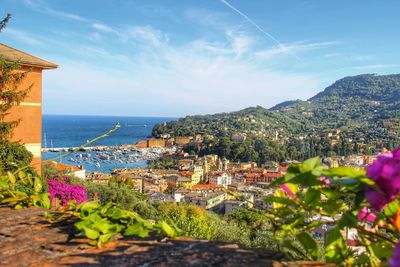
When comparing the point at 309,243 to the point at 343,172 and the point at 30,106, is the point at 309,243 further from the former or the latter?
the point at 30,106

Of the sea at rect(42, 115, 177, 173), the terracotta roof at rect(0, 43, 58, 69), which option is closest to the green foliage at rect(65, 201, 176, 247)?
the sea at rect(42, 115, 177, 173)

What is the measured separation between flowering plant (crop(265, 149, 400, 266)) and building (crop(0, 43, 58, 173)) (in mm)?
9628

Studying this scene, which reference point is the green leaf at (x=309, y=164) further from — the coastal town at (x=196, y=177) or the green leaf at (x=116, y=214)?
the coastal town at (x=196, y=177)

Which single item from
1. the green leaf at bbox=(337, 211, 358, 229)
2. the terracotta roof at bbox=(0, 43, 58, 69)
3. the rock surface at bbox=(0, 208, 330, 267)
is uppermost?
the terracotta roof at bbox=(0, 43, 58, 69)

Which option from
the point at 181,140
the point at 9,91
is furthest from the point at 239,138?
the point at 9,91

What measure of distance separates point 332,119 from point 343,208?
123107 millimetres

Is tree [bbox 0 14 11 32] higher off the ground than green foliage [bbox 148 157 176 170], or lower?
higher

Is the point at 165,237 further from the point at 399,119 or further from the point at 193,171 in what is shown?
the point at 399,119

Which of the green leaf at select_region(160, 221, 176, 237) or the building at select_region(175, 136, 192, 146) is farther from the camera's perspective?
the building at select_region(175, 136, 192, 146)

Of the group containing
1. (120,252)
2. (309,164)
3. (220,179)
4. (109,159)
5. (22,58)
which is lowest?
(109,159)

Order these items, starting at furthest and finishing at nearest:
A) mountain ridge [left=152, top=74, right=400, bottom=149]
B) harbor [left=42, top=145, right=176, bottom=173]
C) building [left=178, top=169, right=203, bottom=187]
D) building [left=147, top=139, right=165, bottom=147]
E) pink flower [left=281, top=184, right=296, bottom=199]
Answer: mountain ridge [left=152, top=74, right=400, bottom=149] < building [left=147, top=139, right=165, bottom=147] < harbor [left=42, top=145, right=176, bottom=173] < building [left=178, top=169, right=203, bottom=187] < pink flower [left=281, top=184, right=296, bottom=199]

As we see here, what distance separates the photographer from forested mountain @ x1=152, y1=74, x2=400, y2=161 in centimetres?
8556

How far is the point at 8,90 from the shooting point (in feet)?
30.2

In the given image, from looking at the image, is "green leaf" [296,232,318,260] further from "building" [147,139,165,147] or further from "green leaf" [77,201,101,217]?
"building" [147,139,165,147]
